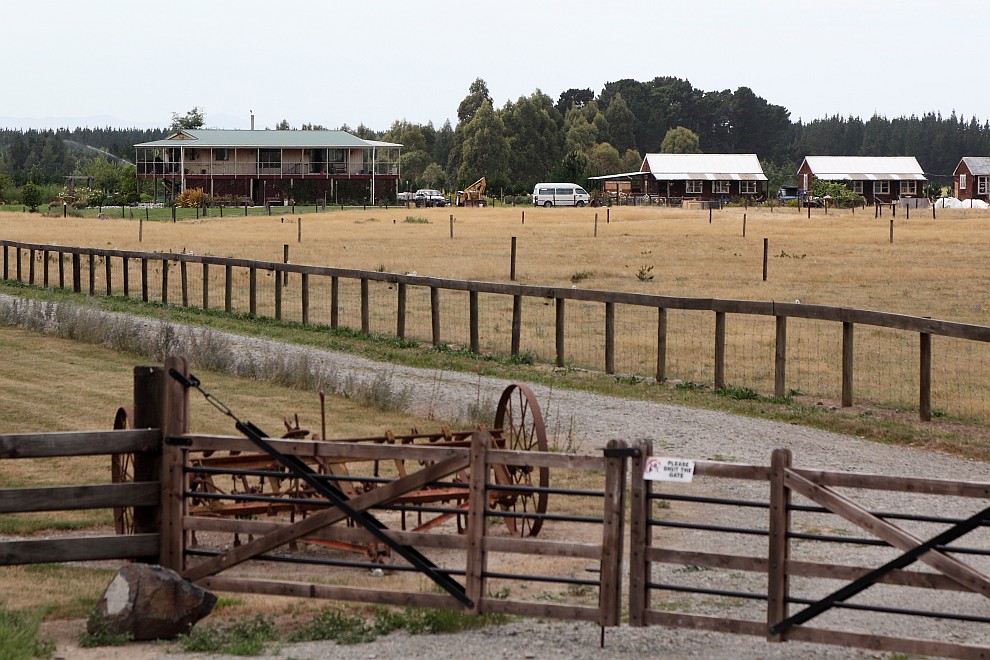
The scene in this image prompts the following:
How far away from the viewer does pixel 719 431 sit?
14039 mm

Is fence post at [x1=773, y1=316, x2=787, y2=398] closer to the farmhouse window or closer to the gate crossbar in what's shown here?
the gate crossbar

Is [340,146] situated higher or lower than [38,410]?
higher

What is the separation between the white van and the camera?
98.4m

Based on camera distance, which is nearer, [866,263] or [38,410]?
[38,410]

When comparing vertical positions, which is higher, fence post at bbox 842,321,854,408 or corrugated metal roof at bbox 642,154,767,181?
corrugated metal roof at bbox 642,154,767,181

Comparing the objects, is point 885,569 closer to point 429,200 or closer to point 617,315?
point 617,315

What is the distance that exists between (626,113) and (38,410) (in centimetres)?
17326

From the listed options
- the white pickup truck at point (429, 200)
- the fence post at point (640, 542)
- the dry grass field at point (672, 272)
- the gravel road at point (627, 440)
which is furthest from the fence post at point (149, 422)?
the white pickup truck at point (429, 200)

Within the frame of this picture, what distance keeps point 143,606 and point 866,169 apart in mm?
113566

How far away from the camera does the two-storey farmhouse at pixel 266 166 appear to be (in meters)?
100

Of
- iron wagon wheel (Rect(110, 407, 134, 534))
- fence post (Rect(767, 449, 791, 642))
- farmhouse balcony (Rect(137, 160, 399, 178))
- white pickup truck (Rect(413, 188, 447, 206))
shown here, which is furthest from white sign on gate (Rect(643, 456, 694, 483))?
white pickup truck (Rect(413, 188, 447, 206))

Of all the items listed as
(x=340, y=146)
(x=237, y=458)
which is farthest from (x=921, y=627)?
(x=340, y=146)

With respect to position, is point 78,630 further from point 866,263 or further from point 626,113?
point 626,113

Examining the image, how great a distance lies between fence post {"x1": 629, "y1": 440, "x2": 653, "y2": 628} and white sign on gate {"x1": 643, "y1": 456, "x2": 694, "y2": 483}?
0.26ft
